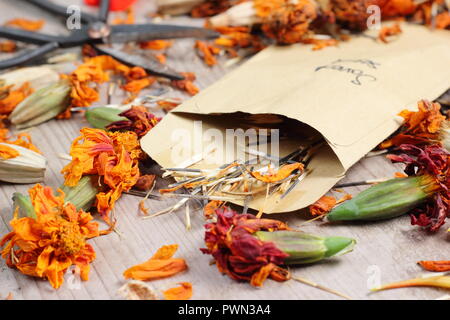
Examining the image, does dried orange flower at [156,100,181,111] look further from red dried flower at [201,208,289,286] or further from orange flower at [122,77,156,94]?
red dried flower at [201,208,289,286]

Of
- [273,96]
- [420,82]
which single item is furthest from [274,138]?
[420,82]

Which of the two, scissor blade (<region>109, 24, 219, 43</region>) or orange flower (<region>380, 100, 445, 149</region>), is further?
scissor blade (<region>109, 24, 219, 43</region>)

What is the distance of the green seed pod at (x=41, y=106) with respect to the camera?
1287 millimetres

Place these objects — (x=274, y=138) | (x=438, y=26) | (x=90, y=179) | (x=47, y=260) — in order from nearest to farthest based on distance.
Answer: (x=47, y=260), (x=90, y=179), (x=274, y=138), (x=438, y=26)

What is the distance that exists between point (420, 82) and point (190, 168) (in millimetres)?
529

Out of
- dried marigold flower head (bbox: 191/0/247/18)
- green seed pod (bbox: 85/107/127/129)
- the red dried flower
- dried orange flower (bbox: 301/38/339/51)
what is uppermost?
dried marigold flower head (bbox: 191/0/247/18)

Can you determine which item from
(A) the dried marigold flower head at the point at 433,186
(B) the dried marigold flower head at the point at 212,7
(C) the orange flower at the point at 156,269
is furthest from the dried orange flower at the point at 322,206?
(B) the dried marigold flower head at the point at 212,7

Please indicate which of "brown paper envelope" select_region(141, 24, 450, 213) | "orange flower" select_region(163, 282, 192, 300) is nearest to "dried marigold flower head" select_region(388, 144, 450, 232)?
"brown paper envelope" select_region(141, 24, 450, 213)

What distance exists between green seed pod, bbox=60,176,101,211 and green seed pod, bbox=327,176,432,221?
0.41m

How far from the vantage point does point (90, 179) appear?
106 cm

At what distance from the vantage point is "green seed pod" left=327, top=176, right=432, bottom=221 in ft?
3.35

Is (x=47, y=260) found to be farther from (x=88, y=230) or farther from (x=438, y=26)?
(x=438, y=26)

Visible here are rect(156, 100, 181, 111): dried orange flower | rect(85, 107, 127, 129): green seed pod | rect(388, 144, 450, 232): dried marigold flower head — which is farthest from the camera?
rect(156, 100, 181, 111): dried orange flower

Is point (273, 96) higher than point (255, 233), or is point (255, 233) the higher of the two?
point (273, 96)
